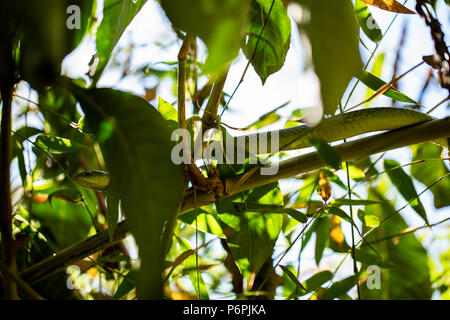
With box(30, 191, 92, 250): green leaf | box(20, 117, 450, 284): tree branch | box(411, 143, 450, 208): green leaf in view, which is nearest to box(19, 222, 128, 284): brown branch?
box(20, 117, 450, 284): tree branch

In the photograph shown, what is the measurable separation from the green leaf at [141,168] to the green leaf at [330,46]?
139 mm

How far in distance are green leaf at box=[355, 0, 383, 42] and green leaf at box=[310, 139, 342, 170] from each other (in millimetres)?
282

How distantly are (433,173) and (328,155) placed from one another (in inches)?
25.3

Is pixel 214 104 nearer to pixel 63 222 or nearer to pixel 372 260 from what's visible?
pixel 372 260

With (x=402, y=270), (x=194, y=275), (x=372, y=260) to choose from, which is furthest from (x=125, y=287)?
(x=402, y=270)

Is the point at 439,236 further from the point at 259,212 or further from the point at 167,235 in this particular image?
the point at 167,235

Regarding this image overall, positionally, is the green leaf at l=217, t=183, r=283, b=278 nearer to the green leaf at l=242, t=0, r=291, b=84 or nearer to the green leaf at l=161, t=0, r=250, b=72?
the green leaf at l=242, t=0, r=291, b=84

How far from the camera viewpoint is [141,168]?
34 cm

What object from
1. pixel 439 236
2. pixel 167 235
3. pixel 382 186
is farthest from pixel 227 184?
pixel 439 236

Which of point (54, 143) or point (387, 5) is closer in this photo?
point (387, 5)

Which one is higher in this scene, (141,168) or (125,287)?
(141,168)

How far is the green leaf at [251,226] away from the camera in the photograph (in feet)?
2.47

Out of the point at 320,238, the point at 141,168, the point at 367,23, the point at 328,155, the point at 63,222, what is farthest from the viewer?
the point at 63,222
